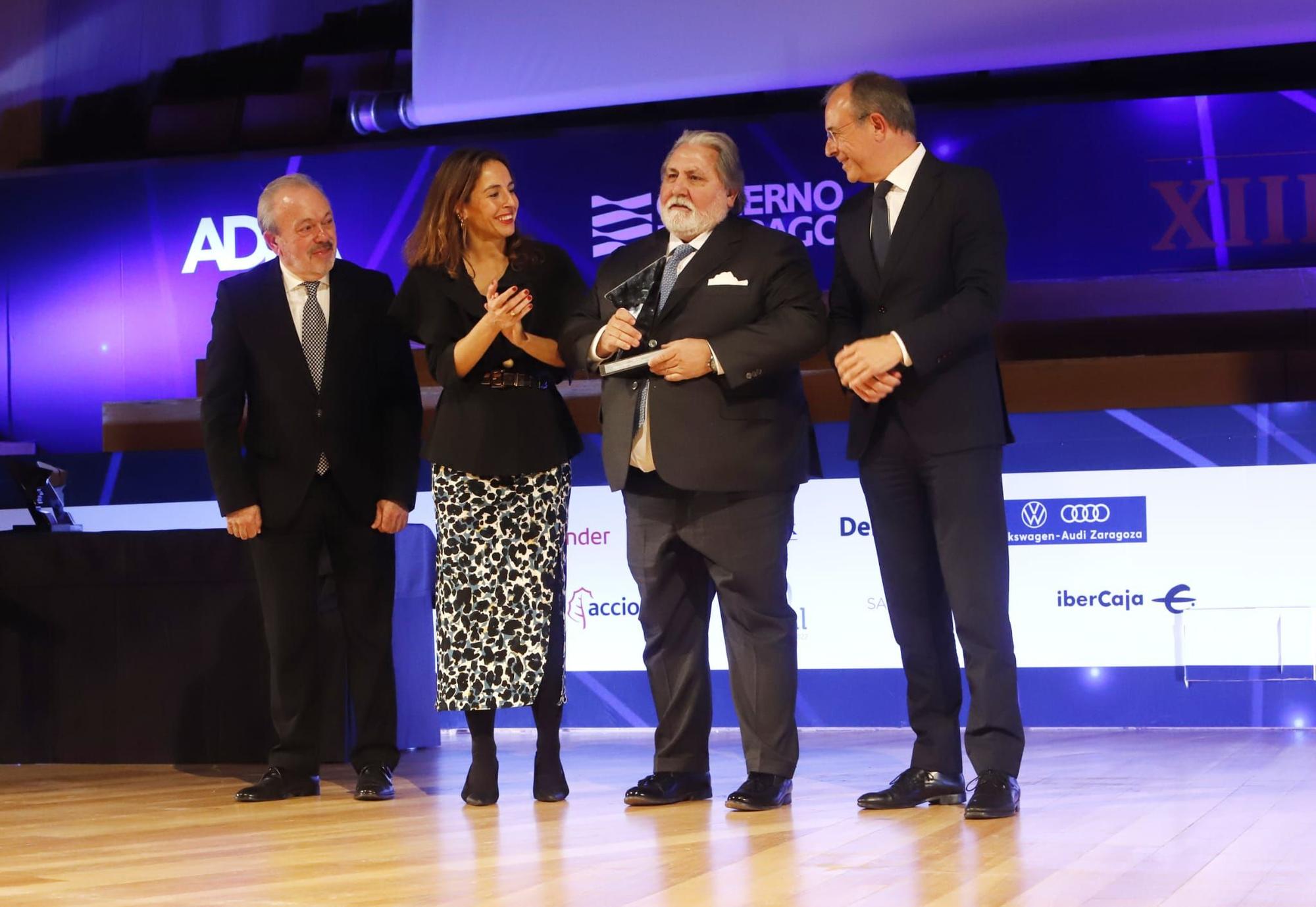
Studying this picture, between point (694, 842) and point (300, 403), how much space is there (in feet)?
4.87

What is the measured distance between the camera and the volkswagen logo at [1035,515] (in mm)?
4504

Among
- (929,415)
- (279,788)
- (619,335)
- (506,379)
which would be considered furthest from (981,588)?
(279,788)

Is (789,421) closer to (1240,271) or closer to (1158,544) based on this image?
(1158,544)

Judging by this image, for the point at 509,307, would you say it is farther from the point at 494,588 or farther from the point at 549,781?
the point at 549,781

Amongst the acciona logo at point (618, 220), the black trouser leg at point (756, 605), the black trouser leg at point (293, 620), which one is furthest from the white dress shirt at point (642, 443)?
the acciona logo at point (618, 220)

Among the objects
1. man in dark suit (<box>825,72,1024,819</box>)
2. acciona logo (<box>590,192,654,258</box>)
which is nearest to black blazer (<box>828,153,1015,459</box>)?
man in dark suit (<box>825,72,1024,819</box>)

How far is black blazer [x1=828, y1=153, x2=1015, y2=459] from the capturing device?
292 cm

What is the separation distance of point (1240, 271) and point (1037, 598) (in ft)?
8.00

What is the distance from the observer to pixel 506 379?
3287mm

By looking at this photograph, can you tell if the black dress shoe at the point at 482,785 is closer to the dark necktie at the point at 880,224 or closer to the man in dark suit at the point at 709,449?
the man in dark suit at the point at 709,449

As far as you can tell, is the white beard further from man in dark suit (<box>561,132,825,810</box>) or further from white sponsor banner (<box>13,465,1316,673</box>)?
white sponsor banner (<box>13,465,1316,673</box>)

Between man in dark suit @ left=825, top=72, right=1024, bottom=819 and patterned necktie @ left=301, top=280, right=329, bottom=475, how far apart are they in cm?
119

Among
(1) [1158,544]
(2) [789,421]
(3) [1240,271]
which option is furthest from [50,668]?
(3) [1240,271]

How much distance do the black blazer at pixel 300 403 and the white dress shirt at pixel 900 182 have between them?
119 centimetres
